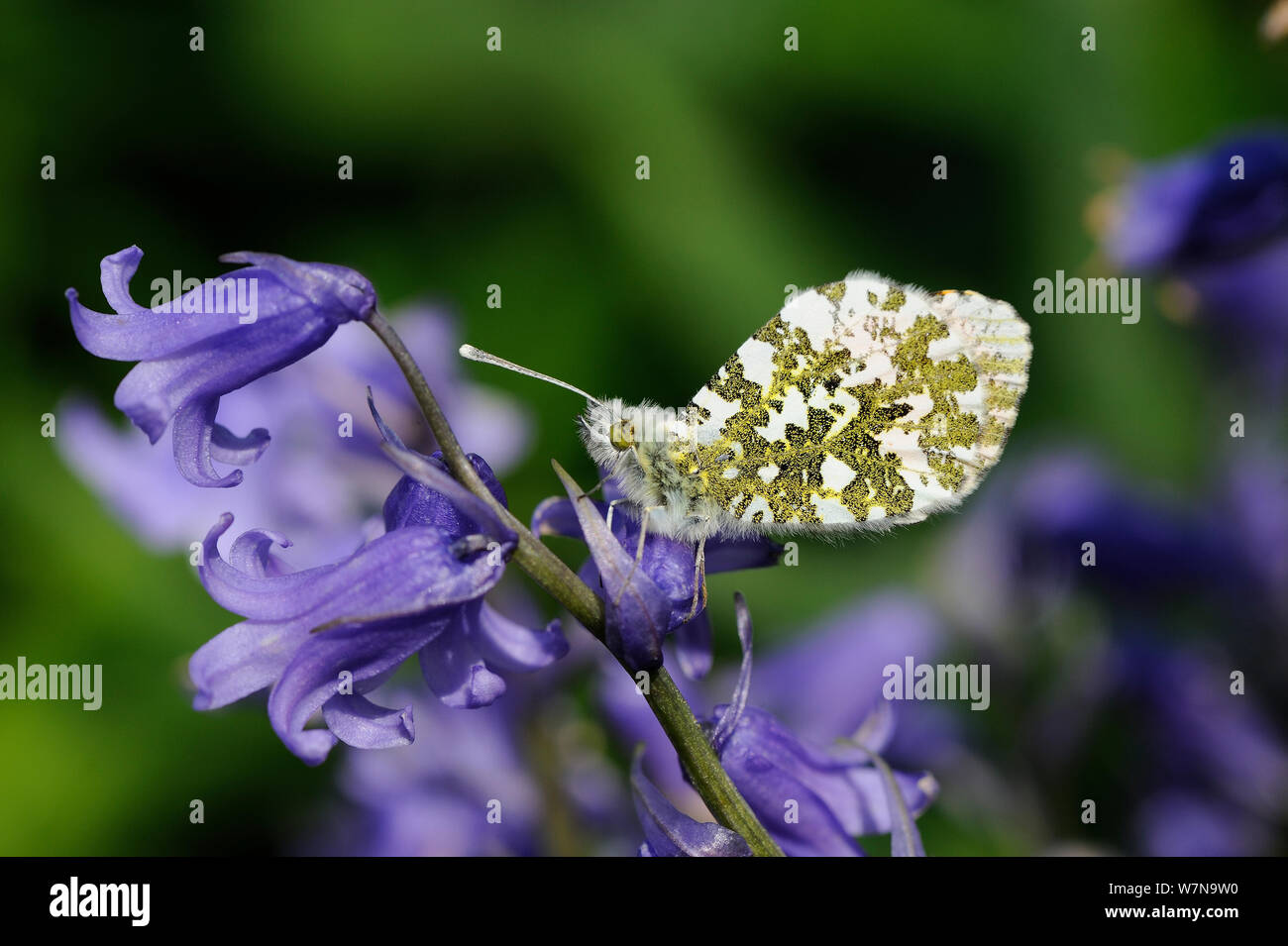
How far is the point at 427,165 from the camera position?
4969 millimetres

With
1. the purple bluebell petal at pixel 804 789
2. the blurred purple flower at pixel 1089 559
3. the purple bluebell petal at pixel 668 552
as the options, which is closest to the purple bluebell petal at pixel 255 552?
the purple bluebell petal at pixel 668 552

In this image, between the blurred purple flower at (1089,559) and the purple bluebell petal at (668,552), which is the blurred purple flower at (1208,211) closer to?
the blurred purple flower at (1089,559)

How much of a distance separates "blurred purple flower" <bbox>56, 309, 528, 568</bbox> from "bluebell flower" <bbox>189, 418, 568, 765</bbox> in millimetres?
1744

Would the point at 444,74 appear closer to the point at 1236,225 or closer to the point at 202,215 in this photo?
the point at 202,215

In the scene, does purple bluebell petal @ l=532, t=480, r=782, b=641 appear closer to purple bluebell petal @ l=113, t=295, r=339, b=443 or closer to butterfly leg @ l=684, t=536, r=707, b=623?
butterfly leg @ l=684, t=536, r=707, b=623

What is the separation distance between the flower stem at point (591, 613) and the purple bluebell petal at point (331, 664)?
0.58 ft

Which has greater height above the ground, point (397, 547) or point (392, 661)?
point (397, 547)

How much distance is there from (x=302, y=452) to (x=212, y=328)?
206 cm

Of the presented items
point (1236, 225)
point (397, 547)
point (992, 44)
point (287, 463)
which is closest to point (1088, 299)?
point (992, 44)

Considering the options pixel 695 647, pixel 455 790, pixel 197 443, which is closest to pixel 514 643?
pixel 695 647

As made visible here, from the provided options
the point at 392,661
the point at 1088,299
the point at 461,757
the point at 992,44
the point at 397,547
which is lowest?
the point at 461,757

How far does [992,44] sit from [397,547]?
13.4 feet

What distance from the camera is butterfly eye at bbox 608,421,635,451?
6.23ft

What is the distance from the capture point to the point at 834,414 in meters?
1.96
